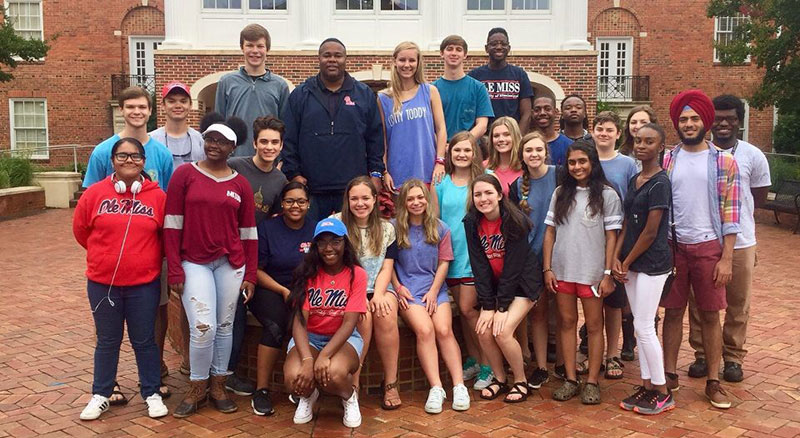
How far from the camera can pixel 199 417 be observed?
4723 millimetres

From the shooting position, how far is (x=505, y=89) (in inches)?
262

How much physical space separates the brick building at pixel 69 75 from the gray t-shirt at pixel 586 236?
23.6 meters

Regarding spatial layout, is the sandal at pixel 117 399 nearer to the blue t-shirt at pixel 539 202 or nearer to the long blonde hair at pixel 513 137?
the blue t-shirt at pixel 539 202

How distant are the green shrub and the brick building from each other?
770 centimetres

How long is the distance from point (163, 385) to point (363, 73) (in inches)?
473

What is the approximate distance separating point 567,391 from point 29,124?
25229mm

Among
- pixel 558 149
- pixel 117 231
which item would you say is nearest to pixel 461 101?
pixel 558 149

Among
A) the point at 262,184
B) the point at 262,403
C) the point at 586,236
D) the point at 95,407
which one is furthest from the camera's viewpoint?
the point at 262,184

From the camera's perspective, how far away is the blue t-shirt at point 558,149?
5855 millimetres

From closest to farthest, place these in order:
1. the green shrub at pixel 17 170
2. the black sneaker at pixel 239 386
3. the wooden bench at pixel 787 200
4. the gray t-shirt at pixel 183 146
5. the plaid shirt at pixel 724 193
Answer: the plaid shirt at pixel 724 193
the black sneaker at pixel 239 386
the gray t-shirt at pixel 183 146
the wooden bench at pixel 787 200
the green shrub at pixel 17 170

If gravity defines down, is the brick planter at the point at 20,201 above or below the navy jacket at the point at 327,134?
below

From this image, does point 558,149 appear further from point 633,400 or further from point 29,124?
point 29,124

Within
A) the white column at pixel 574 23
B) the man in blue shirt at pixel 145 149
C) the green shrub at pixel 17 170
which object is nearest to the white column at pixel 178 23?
the green shrub at pixel 17 170

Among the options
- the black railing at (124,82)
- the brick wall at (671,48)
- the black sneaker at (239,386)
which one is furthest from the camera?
the brick wall at (671,48)
